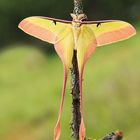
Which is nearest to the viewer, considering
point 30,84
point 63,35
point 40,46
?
point 63,35

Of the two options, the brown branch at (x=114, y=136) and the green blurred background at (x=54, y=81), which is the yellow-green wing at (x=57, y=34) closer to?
the brown branch at (x=114, y=136)

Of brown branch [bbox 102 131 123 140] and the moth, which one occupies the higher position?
the moth

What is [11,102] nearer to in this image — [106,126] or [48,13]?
[106,126]

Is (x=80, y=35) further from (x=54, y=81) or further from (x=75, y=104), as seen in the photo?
(x=54, y=81)

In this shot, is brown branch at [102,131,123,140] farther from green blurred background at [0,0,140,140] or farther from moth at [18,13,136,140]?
green blurred background at [0,0,140,140]

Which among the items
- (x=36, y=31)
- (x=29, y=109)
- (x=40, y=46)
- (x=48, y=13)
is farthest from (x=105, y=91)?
(x=36, y=31)

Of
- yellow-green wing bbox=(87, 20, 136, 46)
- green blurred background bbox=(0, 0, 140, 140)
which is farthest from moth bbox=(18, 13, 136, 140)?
green blurred background bbox=(0, 0, 140, 140)
